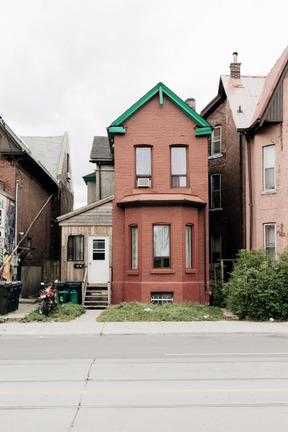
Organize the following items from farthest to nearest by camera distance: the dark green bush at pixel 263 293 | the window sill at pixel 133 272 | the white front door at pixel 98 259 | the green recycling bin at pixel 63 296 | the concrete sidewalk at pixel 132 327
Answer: the white front door at pixel 98 259 < the window sill at pixel 133 272 < the green recycling bin at pixel 63 296 < the dark green bush at pixel 263 293 < the concrete sidewalk at pixel 132 327

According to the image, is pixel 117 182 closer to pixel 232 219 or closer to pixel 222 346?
pixel 232 219

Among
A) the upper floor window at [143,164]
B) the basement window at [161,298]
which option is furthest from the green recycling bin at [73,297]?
the upper floor window at [143,164]

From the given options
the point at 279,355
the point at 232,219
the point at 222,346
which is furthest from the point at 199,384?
the point at 232,219

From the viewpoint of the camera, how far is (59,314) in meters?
17.3

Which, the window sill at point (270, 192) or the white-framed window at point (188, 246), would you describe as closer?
the window sill at point (270, 192)

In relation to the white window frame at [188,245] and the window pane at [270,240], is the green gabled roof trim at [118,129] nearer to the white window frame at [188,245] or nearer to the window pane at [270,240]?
the white window frame at [188,245]

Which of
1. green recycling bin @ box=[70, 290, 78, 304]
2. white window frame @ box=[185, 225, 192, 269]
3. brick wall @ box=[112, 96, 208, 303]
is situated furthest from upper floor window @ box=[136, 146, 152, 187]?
green recycling bin @ box=[70, 290, 78, 304]

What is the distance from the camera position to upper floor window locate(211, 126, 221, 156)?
90.7 feet

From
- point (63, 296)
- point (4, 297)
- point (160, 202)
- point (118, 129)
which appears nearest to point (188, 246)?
point (160, 202)

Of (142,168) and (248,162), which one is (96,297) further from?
(248,162)

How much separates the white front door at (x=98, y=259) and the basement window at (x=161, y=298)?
2.40 m

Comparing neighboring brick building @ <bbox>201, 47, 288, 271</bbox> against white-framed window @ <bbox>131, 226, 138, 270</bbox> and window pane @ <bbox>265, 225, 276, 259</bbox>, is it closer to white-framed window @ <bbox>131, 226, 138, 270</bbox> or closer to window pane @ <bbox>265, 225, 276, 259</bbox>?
window pane @ <bbox>265, 225, 276, 259</bbox>

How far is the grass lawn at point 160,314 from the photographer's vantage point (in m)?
16.6

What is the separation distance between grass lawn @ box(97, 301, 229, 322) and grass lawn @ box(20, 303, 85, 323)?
1.01m
